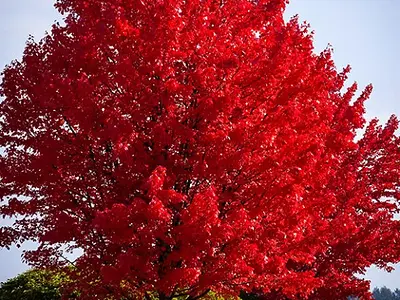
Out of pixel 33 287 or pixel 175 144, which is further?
pixel 33 287

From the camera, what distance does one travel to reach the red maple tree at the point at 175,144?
1102 cm

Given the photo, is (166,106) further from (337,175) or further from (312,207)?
(337,175)

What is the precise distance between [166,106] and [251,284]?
4.55 m

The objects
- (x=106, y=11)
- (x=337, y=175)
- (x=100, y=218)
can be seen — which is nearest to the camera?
(x=100, y=218)

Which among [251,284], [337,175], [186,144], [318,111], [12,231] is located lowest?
[251,284]

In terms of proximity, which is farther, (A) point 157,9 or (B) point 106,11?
(B) point 106,11

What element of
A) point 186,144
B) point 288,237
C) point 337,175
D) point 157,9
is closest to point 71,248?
point 186,144

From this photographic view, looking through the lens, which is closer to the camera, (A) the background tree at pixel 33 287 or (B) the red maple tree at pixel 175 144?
(B) the red maple tree at pixel 175 144

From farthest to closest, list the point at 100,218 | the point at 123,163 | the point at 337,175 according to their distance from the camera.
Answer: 1. the point at 337,175
2. the point at 123,163
3. the point at 100,218

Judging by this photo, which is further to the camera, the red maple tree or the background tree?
the background tree

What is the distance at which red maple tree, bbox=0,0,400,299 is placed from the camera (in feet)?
36.2

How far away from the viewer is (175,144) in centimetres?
1193

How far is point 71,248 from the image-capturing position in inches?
507

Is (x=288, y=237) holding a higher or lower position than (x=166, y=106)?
lower
